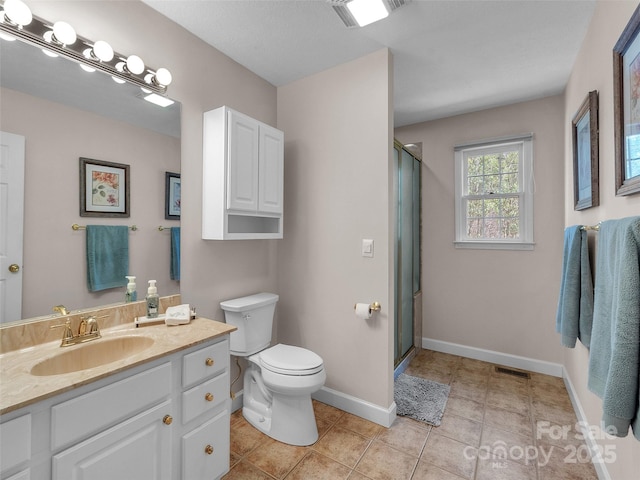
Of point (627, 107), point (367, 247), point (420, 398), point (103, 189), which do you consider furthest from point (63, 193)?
point (420, 398)

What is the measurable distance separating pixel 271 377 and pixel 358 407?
29.6 inches

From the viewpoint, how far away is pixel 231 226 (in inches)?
87.2

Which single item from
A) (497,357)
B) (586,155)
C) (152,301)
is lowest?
(497,357)

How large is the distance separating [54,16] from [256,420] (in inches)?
97.1

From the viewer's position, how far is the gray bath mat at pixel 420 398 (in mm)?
2155

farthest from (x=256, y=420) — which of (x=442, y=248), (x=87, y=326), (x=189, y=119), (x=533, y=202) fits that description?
(x=533, y=202)

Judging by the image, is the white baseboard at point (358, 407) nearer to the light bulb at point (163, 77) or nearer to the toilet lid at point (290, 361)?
the toilet lid at point (290, 361)

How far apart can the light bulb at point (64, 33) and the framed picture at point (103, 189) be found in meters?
0.52

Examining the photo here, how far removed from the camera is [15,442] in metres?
0.87

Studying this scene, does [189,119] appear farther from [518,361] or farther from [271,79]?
[518,361]

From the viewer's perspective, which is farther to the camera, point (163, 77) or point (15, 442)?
point (163, 77)

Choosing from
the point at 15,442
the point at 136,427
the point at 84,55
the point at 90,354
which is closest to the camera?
the point at 15,442

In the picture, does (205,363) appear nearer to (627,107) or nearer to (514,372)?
(627,107)

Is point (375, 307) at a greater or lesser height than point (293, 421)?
greater
